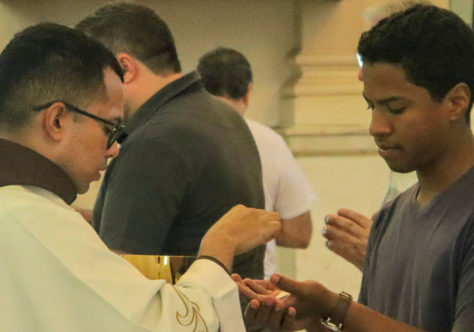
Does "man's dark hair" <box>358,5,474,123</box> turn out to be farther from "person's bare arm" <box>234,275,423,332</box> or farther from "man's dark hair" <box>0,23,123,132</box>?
"man's dark hair" <box>0,23,123,132</box>

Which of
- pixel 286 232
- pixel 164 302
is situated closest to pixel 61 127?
pixel 164 302

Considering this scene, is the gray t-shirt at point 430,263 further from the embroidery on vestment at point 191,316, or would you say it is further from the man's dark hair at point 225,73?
the man's dark hair at point 225,73

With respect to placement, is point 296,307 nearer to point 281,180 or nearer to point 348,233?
point 348,233

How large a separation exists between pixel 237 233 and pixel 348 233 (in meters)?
0.45

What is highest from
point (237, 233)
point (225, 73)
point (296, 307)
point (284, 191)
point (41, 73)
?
point (41, 73)

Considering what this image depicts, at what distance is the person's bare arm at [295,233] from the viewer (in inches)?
200

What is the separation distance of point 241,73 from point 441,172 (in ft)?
9.16

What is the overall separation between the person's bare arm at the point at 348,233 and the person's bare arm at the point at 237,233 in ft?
0.87

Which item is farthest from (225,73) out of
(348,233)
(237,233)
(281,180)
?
(237,233)

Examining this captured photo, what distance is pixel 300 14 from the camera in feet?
20.4

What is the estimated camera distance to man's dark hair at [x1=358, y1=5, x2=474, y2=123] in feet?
8.38

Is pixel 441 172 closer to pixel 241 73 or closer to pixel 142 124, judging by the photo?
pixel 142 124

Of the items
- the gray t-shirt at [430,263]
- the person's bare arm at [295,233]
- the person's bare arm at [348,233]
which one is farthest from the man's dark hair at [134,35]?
the person's bare arm at [295,233]

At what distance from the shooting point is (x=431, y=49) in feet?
8.44
